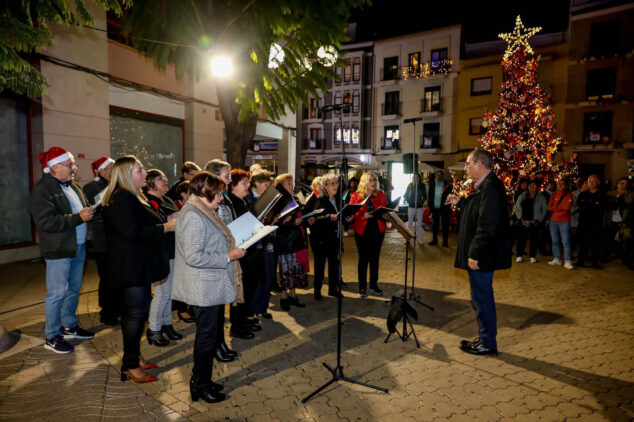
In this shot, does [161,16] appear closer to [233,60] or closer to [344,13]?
[233,60]

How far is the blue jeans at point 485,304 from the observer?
448 cm

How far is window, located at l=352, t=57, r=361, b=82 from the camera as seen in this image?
3766 cm

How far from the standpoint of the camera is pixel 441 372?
4133 millimetres

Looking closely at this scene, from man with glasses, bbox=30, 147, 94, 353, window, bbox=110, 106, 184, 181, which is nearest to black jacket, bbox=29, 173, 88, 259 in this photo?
man with glasses, bbox=30, 147, 94, 353

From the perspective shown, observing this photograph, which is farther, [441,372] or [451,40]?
[451,40]

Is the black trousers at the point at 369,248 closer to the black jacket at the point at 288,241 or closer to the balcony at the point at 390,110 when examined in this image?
the black jacket at the point at 288,241

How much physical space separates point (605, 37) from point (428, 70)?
12.4m

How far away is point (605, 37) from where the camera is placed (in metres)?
24.8

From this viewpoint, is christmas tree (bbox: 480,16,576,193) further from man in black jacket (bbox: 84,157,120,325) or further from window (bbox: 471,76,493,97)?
man in black jacket (bbox: 84,157,120,325)

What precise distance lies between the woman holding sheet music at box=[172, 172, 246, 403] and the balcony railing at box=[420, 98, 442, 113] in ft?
106

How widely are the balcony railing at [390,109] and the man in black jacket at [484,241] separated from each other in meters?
32.4

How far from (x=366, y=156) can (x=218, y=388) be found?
3572 cm

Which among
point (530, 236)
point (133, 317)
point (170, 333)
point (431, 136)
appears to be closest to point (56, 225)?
point (133, 317)

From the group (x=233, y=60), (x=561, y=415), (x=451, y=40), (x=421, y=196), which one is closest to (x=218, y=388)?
(x=561, y=415)
